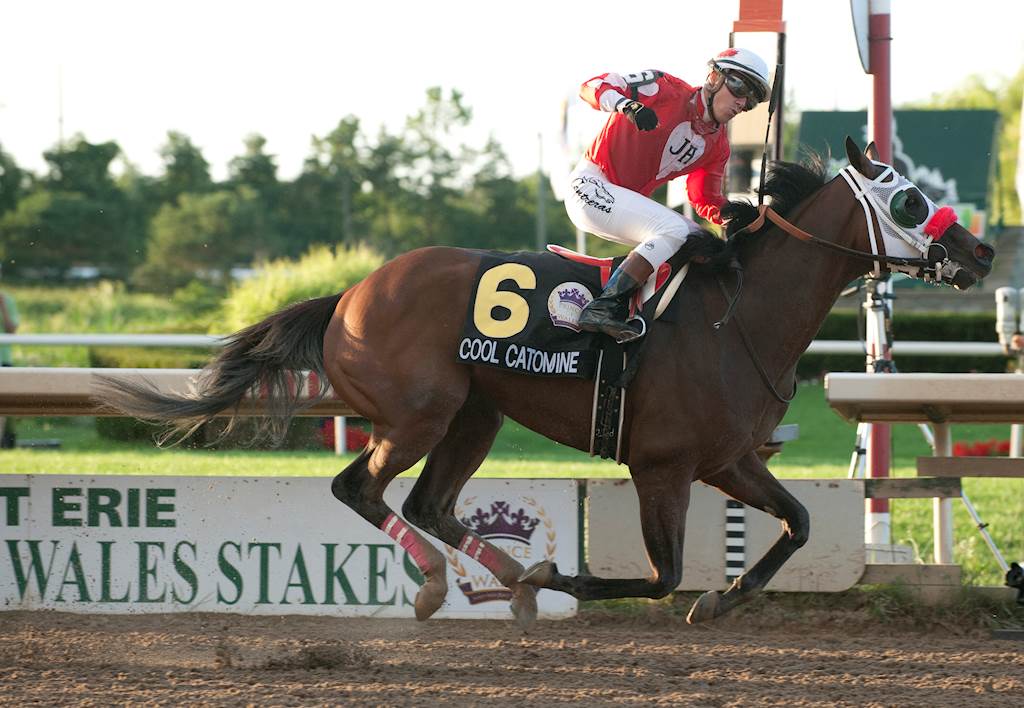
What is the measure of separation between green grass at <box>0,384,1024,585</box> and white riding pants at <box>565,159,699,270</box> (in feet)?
6.30

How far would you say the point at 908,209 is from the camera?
4422 mm

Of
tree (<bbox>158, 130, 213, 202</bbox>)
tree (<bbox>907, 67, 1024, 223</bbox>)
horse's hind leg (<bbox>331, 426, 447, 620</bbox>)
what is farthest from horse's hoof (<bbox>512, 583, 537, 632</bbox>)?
tree (<bbox>158, 130, 213, 202</bbox>)

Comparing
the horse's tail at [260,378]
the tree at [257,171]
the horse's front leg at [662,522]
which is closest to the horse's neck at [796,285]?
the horse's front leg at [662,522]

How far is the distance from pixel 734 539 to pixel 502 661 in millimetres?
1388

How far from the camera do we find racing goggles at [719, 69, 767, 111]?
4492 millimetres

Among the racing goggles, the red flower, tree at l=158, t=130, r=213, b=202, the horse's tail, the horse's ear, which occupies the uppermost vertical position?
tree at l=158, t=130, r=213, b=202

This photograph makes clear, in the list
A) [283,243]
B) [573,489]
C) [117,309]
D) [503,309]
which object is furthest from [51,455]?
[283,243]

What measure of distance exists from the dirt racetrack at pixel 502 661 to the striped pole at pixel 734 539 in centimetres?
21

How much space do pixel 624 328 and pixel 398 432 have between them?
925 mm

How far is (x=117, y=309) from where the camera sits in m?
23.9

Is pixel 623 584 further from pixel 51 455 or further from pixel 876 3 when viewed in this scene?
pixel 51 455

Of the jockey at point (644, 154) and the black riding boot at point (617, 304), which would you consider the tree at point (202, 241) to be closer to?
the jockey at point (644, 154)

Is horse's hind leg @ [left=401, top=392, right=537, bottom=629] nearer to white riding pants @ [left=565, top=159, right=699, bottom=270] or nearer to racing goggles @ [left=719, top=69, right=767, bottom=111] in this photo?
white riding pants @ [left=565, top=159, right=699, bottom=270]

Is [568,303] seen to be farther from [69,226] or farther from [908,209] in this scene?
[69,226]
